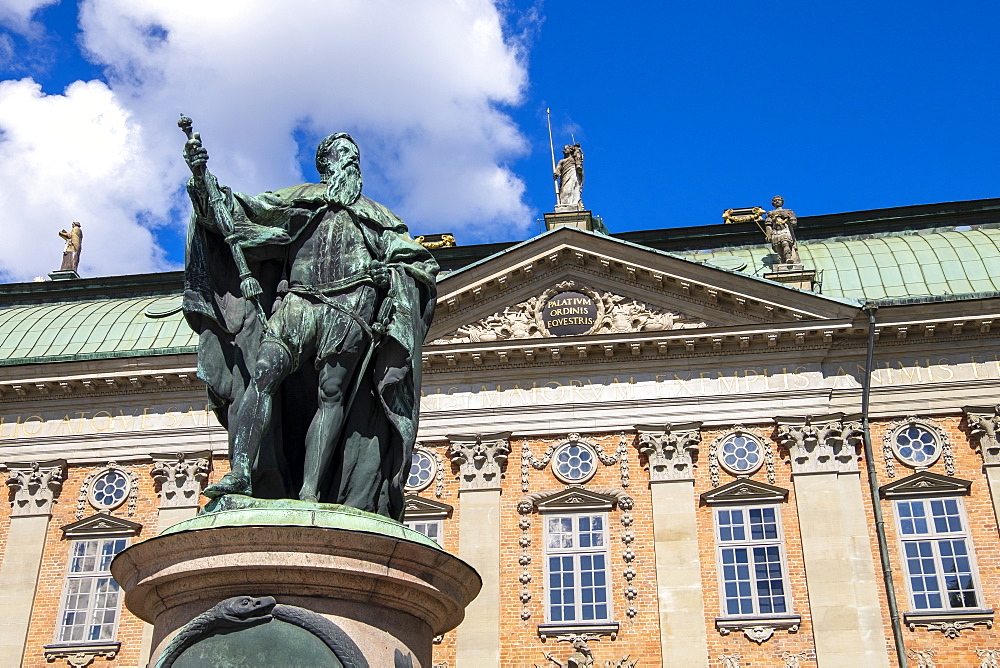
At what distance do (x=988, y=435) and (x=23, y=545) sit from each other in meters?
21.7

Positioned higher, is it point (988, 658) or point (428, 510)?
point (428, 510)

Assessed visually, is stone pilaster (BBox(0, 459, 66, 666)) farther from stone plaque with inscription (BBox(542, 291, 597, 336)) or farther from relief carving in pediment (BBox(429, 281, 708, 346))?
stone plaque with inscription (BBox(542, 291, 597, 336))

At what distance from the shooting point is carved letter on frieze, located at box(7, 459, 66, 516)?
26.3m

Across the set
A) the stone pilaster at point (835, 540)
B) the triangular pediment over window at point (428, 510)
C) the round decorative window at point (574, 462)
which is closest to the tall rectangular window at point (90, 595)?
the triangular pediment over window at point (428, 510)

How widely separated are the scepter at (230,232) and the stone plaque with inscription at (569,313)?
64.1 feet

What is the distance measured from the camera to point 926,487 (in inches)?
923

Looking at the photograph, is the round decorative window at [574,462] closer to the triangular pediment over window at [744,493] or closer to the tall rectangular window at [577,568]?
the tall rectangular window at [577,568]

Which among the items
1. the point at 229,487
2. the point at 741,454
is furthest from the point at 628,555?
the point at 229,487

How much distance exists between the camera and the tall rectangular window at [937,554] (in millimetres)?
22375

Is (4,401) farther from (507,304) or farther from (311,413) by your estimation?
(311,413)

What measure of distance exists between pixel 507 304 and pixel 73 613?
12080mm

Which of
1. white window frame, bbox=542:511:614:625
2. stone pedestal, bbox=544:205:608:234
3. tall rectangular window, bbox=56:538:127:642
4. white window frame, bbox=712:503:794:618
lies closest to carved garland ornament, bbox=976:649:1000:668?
white window frame, bbox=712:503:794:618

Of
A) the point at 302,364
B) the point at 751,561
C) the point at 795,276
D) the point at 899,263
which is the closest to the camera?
the point at 302,364

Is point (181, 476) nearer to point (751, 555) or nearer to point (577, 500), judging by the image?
point (577, 500)
